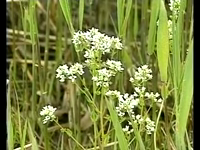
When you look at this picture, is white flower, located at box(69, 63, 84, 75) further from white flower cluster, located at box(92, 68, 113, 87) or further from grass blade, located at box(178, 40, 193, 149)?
grass blade, located at box(178, 40, 193, 149)

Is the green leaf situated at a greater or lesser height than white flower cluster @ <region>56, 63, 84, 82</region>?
greater

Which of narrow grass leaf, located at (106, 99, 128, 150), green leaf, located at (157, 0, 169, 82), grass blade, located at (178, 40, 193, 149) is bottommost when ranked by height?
narrow grass leaf, located at (106, 99, 128, 150)

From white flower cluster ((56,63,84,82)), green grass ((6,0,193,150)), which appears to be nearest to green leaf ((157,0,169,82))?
green grass ((6,0,193,150))

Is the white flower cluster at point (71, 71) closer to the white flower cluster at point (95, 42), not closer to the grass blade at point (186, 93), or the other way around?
the white flower cluster at point (95, 42)

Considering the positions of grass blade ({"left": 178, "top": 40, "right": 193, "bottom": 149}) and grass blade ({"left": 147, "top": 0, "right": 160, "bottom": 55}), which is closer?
grass blade ({"left": 178, "top": 40, "right": 193, "bottom": 149})

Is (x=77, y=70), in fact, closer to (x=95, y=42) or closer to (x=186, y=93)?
(x=95, y=42)

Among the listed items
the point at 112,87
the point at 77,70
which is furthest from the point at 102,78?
the point at 112,87

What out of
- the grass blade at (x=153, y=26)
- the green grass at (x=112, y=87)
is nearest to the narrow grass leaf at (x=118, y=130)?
the green grass at (x=112, y=87)
